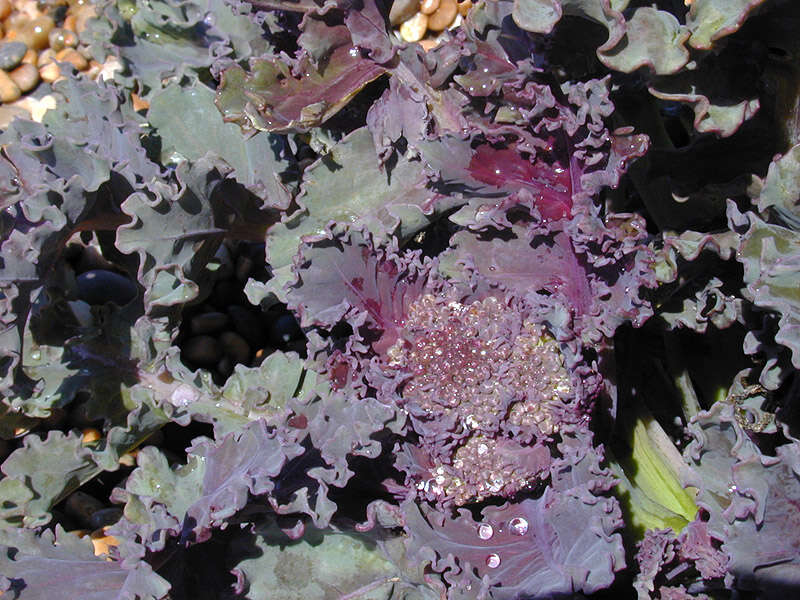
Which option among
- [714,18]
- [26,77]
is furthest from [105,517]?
[26,77]

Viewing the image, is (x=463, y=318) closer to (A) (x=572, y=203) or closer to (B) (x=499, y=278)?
(B) (x=499, y=278)

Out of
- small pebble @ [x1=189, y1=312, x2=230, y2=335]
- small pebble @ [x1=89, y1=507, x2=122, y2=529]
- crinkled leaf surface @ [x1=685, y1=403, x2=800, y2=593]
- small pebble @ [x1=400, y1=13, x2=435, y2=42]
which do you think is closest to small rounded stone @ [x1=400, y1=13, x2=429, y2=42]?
small pebble @ [x1=400, y1=13, x2=435, y2=42]

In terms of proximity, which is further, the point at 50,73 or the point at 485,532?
the point at 50,73

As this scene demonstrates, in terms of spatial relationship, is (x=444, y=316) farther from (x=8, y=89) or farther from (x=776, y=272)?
(x=8, y=89)

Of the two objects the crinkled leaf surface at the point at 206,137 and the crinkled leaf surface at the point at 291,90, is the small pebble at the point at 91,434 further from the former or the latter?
the crinkled leaf surface at the point at 291,90

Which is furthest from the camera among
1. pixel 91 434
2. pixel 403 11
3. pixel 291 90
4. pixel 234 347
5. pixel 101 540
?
pixel 403 11

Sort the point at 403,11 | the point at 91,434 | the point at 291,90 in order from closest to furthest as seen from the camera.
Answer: the point at 291,90
the point at 91,434
the point at 403,11
